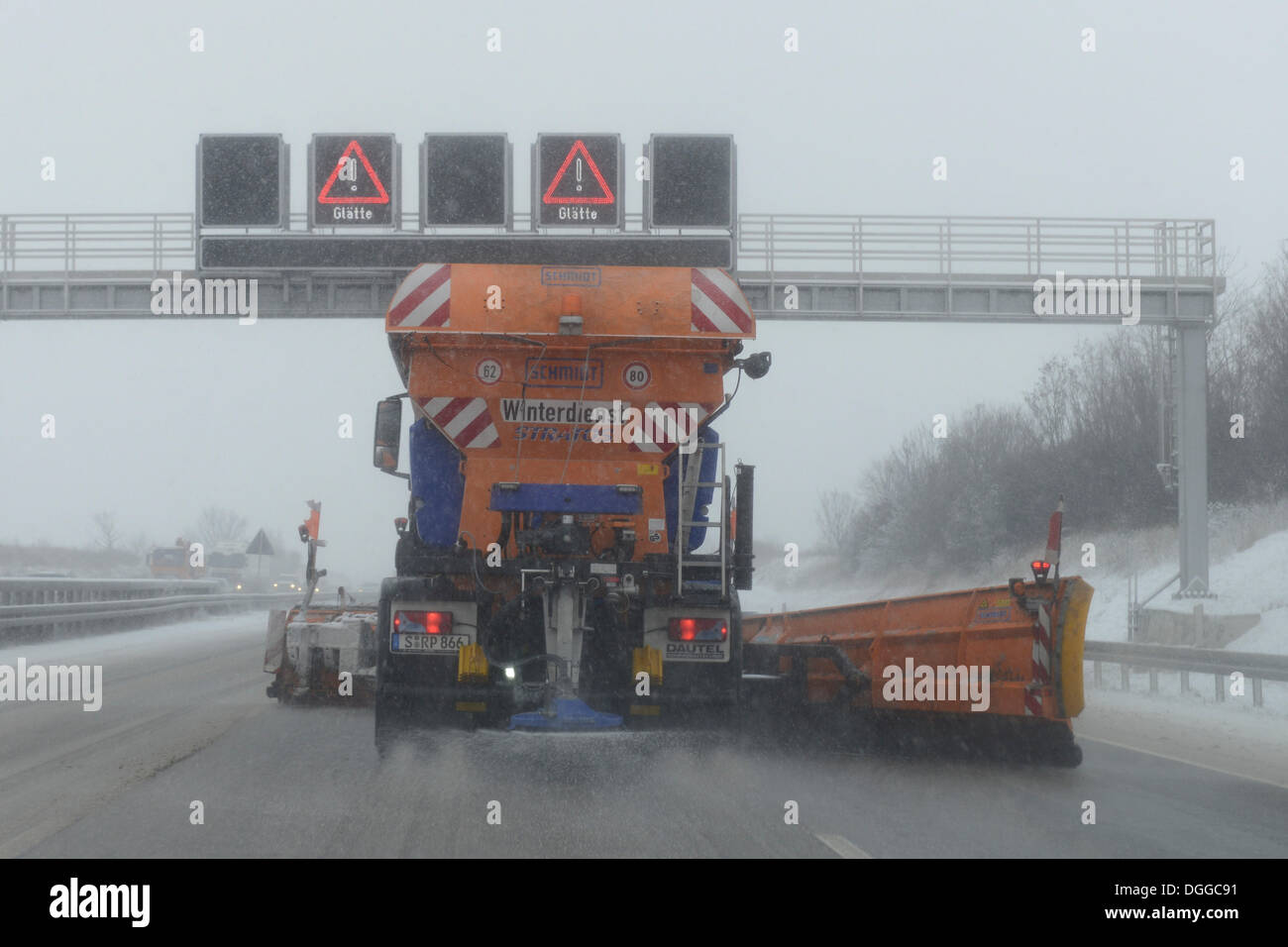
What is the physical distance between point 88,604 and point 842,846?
2078 centimetres

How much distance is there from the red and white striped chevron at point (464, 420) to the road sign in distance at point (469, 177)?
1053cm

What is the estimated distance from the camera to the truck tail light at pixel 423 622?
871 centimetres

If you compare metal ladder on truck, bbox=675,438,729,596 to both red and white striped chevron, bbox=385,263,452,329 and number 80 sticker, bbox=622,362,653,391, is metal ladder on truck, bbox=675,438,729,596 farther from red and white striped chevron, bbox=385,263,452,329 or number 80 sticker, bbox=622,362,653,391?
red and white striped chevron, bbox=385,263,452,329

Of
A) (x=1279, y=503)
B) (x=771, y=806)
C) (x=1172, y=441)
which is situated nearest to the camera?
(x=771, y=806)

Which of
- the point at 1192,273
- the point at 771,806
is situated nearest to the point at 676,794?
the point at 771,806

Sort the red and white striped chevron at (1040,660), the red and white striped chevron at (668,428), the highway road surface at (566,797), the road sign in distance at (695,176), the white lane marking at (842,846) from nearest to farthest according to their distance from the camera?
the white lane marking at (842,846)
the highway road surface at (566,797)
the red and white striped chevron at (668,428)
the red and white striped chevron at (1040,660)
the road sign in distance at (695,176)

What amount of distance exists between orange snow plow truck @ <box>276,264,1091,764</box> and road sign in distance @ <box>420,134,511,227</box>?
32.3 feet

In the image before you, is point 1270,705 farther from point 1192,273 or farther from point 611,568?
point 1192,273

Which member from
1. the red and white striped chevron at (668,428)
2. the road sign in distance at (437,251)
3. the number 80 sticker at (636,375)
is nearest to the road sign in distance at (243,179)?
the road sign in distance at (437,251)

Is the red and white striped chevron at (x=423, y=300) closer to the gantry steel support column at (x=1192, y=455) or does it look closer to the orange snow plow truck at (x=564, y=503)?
the orange snow plow truck at (x=564, y=503)

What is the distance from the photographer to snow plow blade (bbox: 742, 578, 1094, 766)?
10.1 m
